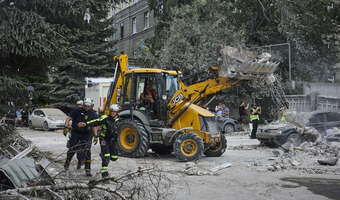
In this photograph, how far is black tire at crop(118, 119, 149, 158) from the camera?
12.0 metres

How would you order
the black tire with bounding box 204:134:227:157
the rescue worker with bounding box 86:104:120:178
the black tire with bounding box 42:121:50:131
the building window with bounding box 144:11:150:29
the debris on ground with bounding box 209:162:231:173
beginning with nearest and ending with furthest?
the rescue worker with bounding box 86:104:120:178 → the debris on ground with bounding box 209:162:231:173 → the black tire with bounding box 204:134:227:157 → the black tire with bounding box 42:121:50:131 → the building window with bounding box 144:11:150:29

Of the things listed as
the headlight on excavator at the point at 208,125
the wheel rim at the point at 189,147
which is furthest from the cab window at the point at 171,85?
the wheel rim at the point at 189,147

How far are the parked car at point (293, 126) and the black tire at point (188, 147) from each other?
4.19 m

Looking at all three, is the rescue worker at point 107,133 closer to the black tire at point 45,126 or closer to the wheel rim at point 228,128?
the wheel rim at point 228,128

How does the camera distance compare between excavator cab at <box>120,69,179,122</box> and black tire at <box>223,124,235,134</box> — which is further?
black tire at <box>223,124,235,134</box>

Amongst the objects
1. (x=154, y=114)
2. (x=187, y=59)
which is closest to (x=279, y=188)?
(x=154, y=114)

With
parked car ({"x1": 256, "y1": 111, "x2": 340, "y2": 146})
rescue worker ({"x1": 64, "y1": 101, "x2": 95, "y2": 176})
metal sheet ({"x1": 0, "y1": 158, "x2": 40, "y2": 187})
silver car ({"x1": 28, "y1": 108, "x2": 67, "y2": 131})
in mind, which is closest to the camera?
metal sheet ({"x1": 0, "y1": 158, "x2": 40, "y2": 187})

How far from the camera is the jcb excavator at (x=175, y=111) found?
1170 centimetres

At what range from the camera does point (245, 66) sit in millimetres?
11594

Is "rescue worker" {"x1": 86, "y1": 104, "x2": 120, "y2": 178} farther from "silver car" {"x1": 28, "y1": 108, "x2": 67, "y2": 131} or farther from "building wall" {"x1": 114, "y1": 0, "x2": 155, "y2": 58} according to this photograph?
"building wall" {"x1": 114, "y1": 0, "x2": 155, "y2": 58}

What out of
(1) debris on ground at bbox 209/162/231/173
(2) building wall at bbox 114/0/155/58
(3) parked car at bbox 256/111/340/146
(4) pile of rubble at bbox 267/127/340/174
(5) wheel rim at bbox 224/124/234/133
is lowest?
(1) debris on ground at bbox 209/162/231/173

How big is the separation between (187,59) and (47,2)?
13553mm

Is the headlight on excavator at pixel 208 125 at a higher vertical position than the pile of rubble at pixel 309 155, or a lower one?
higher

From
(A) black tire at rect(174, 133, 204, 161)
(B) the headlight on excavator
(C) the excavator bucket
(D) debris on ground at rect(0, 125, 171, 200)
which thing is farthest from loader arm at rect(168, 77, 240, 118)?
(D) debris on ground at rect(0, 125, 171, 200)
